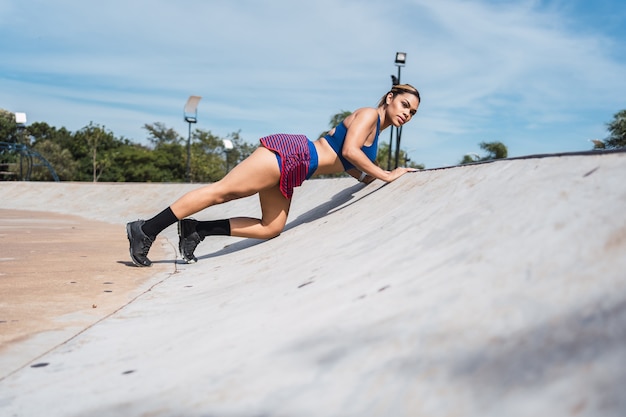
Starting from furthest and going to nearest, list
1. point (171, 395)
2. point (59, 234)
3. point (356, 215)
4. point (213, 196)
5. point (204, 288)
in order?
point (59, 234) < point (213, 196) < point (356, 215) < point (204, 288) < point (171, 395)

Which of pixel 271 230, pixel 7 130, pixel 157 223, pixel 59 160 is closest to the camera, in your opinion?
pixel 157 223

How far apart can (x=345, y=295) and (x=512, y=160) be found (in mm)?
1376

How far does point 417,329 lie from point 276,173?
112 inches

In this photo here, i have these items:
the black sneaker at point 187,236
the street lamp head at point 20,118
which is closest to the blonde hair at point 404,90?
the black sneaker at point 187,236

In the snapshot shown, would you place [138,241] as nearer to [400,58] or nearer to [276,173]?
[276,173]

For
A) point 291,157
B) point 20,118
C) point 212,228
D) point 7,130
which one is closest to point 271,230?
point 212,228

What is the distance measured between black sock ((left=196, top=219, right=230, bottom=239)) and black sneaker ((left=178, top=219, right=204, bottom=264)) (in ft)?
0.11

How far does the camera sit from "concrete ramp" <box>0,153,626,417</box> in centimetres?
129

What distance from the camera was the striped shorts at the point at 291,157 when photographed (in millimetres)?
4332

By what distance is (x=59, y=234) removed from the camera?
7.05 meters

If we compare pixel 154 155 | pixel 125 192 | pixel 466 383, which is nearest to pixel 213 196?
pixel 466 383

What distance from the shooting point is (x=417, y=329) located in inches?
63.6

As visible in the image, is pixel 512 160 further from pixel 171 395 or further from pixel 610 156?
pixel 171 395

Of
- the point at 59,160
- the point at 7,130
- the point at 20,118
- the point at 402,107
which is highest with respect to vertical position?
the point at 7,130
